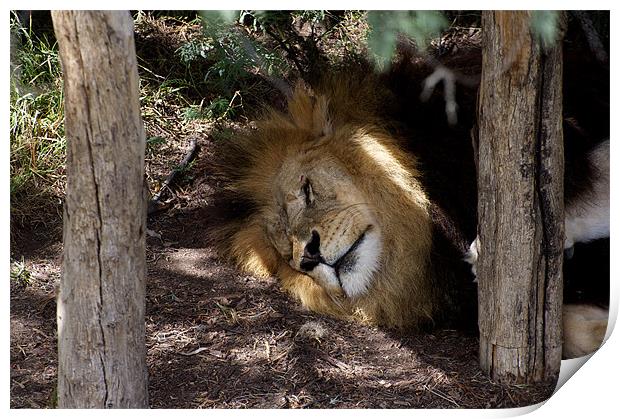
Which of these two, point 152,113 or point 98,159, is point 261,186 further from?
point 98,159

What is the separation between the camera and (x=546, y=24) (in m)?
2.11

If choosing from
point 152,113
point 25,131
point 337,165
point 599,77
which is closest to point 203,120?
point 152,113

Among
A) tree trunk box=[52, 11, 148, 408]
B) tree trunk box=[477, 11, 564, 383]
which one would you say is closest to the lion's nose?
tree trunk box=[477, 11, 564, 383]

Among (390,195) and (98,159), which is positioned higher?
(98,159)

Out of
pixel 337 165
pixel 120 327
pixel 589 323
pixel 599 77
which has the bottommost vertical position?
pixel 589 323

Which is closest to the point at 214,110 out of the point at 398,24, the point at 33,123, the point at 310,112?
the point at 33,123

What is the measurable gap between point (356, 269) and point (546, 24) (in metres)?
1.28

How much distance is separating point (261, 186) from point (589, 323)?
135 cm

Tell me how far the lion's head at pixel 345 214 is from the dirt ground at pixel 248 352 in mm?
124

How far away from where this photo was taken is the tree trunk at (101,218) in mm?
2061

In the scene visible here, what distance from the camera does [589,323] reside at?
9.41 feet

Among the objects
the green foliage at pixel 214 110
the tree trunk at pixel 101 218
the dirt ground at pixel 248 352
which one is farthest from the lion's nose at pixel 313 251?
the green foliage at pixel 214 110

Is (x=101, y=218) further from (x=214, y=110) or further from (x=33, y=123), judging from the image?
(x=214, y=110)

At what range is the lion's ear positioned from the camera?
329cm
